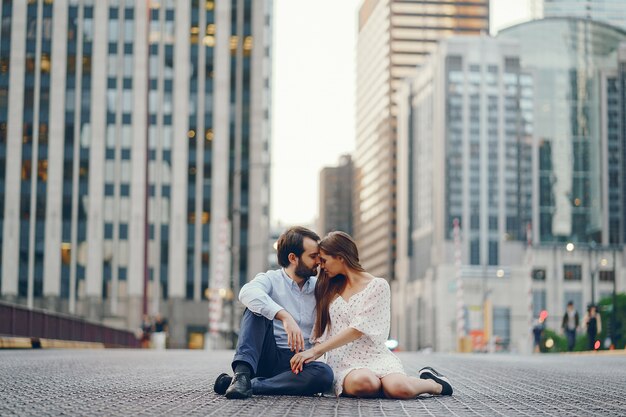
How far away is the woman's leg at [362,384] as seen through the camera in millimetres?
7562

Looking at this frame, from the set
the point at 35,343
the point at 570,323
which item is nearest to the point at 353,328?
the point at 35,343

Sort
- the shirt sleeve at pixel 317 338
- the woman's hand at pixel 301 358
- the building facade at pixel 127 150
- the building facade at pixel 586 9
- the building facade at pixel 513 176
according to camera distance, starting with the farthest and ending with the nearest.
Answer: the building facade at pixel 586 9, the building facade at pixel 513 176, the building facade at pixel 127 150, the shirt sleeve at pixel 317 338, the woman's hand at pixel 301 358

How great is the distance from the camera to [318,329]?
25.6 ft

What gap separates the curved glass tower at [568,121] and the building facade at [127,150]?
52328 mm

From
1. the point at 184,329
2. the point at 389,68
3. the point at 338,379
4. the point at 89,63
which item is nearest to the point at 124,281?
the point at 184,329

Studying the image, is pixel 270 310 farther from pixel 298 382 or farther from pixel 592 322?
pixel 592 322

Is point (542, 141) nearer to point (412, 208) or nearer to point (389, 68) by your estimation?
point (412, 208)

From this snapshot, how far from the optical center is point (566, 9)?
572 feet

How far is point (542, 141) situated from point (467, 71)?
16.0m

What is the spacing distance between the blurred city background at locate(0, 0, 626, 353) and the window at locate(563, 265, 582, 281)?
0.18 m

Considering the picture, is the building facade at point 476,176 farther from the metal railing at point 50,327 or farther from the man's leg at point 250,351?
the man's leg at point 250,351

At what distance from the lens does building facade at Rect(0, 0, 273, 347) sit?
274ft

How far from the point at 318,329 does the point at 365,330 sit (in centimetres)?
40

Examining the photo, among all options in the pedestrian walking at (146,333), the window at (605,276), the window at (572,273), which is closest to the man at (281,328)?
the pedestrian walking at (146,333)
